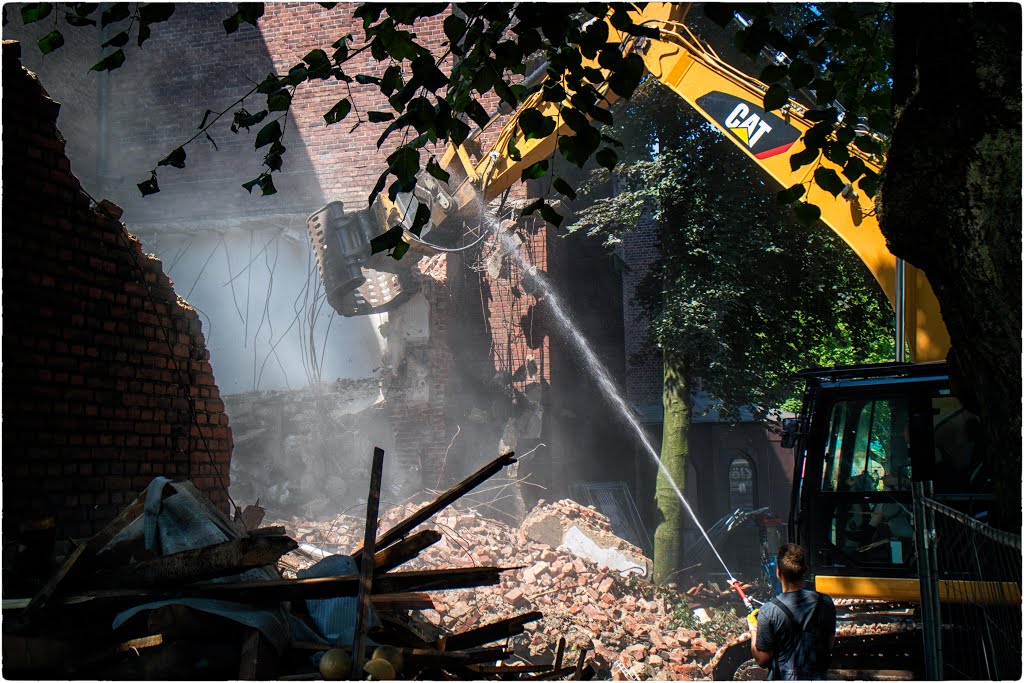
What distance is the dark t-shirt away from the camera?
4.38 m

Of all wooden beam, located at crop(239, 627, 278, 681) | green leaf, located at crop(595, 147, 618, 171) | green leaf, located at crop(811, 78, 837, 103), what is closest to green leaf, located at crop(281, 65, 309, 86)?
green leaf, located at crop(595, 147, 618, 171)

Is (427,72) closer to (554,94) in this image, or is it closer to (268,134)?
(554,94)

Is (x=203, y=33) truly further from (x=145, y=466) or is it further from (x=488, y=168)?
(x=145, y=466)

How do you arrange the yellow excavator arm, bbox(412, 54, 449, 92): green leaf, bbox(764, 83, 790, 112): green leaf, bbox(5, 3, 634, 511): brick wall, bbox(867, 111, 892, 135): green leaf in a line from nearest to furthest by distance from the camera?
bbox(412, 54, 449, 92): green leaf < bbox(764, 83, 790, 112): green leaf < bbox(867, 111, 892, 135): green leaf < the yellow excavator arm < bbox(5, 3, 634, 511): brick wall

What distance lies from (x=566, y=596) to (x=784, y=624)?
6596 millimetres

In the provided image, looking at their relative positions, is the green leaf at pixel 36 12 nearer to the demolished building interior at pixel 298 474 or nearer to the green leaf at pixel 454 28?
the demolished building interior at pixel 298 474

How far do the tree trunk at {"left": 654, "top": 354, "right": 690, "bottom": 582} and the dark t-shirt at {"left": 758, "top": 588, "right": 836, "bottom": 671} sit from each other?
896 cm

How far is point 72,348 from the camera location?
511 centimetres

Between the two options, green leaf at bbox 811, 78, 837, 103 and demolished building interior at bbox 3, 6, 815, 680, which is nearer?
demolished building interior at bbox 3, 6, 815, 680

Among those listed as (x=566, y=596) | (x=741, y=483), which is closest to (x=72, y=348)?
(x=566, y=596)

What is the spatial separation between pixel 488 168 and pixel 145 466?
22.3ft

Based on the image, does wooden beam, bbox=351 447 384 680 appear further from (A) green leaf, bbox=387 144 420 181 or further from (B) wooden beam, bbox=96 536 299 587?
(A) green leaf, bbox=387 144 420 181

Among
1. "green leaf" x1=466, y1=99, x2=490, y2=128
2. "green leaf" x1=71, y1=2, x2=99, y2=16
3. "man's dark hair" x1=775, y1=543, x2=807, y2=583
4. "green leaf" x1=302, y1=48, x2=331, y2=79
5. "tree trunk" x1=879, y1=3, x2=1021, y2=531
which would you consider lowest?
Answer: "man's dark hair" x1=775, y1=543, x2=807, y2=583

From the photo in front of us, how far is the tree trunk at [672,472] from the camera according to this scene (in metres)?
13.2
